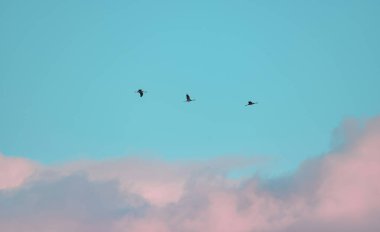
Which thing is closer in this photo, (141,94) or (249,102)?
(141,94)

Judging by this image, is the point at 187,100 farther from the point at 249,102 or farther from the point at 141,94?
the point at 249,102

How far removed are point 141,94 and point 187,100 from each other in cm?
3747

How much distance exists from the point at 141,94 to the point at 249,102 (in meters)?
85.9

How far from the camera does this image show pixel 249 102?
Result: 18088 cm

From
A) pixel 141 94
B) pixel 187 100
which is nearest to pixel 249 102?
pixel 187 100

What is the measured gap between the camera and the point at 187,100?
178250 millimetres

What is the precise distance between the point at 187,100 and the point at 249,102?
50435mm

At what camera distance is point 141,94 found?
160875 mm

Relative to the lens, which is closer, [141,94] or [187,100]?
[141,94]
